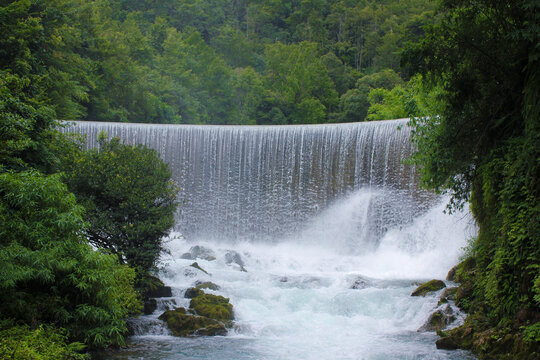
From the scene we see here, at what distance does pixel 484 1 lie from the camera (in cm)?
891

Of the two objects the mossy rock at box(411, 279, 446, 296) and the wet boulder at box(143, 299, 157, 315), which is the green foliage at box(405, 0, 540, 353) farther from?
the wet boulder at box(143, 299, 157, 315)

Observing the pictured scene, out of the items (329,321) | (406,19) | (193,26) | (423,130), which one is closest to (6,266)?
(329,321)

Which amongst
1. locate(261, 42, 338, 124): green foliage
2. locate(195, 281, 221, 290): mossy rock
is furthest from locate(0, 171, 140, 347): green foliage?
locate(261, 42, 338, 124): green foliage

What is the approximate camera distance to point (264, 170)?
22578 millimetres

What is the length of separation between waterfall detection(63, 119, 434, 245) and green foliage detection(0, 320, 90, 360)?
13696mm

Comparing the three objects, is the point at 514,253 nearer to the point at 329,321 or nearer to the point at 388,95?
the point at 329,321

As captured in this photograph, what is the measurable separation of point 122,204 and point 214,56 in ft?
108

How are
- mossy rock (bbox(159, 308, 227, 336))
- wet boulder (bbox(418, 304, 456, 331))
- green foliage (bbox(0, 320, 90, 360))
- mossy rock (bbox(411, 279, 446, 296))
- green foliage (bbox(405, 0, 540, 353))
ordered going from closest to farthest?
green foliage (bbox(0, 320, 90, 360))
green foliage (bbox(405, 0, 540, 353))
wet boulder (bbox(418, 304, 456, 331))
mossy rock (bbox(159, 308, 227, 336))
mossy rock (bbox(411, 279, 446, 296))

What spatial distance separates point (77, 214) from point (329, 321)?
658cm

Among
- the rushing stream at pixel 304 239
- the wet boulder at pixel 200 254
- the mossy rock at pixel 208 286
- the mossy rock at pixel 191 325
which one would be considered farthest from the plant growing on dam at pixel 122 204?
the wet boulder at pixel 200 254

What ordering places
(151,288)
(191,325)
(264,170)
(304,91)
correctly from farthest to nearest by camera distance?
1. (304,91)
2. (264,170)
3. (151,288)
4. (191,325)

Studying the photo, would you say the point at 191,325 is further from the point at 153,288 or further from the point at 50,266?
the point at 50,266

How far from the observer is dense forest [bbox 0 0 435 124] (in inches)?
906

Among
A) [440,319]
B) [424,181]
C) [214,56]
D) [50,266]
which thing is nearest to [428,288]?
[440,319]
